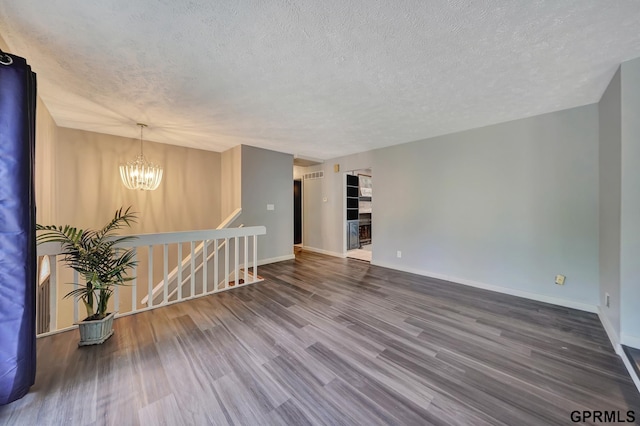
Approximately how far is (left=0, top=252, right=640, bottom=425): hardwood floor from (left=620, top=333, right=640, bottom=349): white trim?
0.16m

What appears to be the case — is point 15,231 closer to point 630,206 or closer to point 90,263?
point 90,263

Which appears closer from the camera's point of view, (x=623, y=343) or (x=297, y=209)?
(x=623, y=343)

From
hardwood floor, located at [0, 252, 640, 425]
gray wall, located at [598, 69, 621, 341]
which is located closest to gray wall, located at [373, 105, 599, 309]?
gray wall, located at [598, 69, 621, 341]

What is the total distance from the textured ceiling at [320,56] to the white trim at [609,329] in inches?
89.8

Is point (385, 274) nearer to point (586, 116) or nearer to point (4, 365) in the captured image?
point (586, 116)

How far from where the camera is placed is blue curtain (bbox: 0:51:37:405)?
4.11 ft

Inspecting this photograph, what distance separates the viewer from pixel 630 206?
5.72ft

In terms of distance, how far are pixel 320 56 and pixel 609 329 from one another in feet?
11.8

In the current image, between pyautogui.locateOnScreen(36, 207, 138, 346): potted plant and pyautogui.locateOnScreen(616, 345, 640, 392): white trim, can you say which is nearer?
pyautogui.locateOnScreen(616, 345, 640, 392): white trim

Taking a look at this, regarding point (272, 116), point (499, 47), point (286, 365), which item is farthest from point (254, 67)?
point (286, 365)

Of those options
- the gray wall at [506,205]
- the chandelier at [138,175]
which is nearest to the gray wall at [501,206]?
the gray wall at [506,205]

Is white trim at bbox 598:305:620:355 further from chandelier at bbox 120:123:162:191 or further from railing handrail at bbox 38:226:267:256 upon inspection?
chandelier at bbox 120:123:162:191

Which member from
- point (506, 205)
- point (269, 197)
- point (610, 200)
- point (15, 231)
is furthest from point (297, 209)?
point (610, 200)

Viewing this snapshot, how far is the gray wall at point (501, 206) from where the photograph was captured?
2.56 meters
